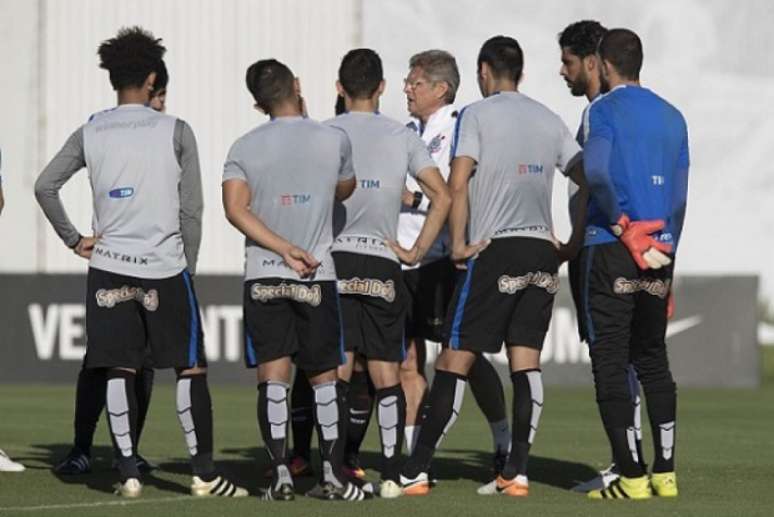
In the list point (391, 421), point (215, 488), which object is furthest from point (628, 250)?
point (215, 488)

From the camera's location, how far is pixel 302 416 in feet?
35.3

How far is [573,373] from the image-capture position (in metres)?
20.1

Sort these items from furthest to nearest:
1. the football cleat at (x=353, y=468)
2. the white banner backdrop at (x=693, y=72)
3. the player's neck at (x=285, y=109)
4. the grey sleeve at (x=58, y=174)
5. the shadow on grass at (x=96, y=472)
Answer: the white banner backdrop at (x=693, y=72)
the football cleat at (x=353, y=468)
the shadow on grass at (x=96, y=472)
the grey sleeve at (x=58, y=174)
the player's neck at (x=285, y=109)

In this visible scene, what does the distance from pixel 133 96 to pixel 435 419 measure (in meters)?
2.11

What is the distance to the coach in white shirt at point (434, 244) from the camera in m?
10.6

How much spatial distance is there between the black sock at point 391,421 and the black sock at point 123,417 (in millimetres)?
1198

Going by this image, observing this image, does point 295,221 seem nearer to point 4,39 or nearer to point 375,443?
point 375,443

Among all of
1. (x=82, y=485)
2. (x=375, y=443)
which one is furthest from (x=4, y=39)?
(x=82, y=485)

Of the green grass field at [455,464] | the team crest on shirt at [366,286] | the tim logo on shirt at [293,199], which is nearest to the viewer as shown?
the green grass field at [455,464]

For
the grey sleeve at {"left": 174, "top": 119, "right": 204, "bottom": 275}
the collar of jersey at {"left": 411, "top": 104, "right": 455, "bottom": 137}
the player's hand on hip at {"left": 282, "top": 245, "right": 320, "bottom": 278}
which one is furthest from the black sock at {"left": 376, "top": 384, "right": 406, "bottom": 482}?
the collar of jersey at {"left": 411, "top": 104, "right": 455, "bottom": 137}

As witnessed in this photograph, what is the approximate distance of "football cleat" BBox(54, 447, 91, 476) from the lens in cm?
1070

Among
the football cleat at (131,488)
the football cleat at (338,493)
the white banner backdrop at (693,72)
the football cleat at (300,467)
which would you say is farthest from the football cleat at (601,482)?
the white banner backdrop at (693,72)

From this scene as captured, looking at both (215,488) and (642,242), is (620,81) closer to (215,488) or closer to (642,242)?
(642,242)

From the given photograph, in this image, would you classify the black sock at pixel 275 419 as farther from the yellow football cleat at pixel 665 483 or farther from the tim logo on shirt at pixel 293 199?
the yellow football cleat at pixel 665 483
